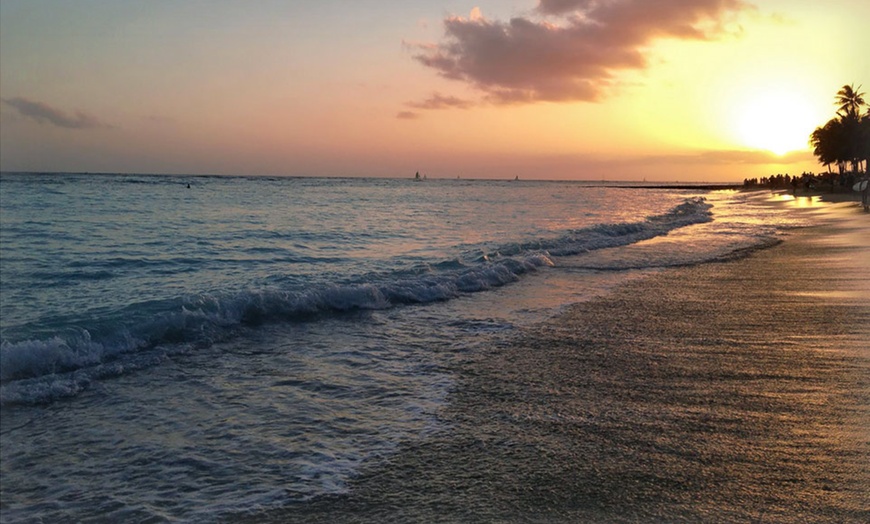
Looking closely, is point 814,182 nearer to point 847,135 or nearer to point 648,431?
point 847,135

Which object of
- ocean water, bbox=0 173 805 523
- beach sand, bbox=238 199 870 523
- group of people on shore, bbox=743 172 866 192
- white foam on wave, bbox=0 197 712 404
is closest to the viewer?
beach sand, bbox=238 199 870 523

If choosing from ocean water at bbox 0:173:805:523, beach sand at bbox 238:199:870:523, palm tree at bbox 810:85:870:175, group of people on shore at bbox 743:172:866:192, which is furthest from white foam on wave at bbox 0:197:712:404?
palm tree at bbox 810:85:870:175

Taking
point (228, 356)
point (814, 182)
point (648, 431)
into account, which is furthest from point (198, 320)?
point (814, 182)

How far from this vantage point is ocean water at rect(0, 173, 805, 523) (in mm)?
4496

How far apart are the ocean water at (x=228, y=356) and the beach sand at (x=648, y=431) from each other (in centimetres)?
55

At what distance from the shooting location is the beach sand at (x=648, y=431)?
12.7 ft

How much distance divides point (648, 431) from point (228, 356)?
5485 millimetres

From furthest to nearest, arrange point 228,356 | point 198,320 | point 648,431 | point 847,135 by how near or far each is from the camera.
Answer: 1. point 847,135
2. point 198,320
3. point 228,356
4. point 648,431

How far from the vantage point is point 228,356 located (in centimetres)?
816

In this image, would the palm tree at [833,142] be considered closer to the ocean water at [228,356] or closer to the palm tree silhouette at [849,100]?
the palm tree silhouette at [849,100]

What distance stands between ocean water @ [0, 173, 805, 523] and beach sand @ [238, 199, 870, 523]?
55 cm

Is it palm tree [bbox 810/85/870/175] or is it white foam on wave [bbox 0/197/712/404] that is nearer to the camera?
white foam on wave [bbox 0/197/712/404]

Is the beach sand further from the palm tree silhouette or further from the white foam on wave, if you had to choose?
the palm tree silhouette

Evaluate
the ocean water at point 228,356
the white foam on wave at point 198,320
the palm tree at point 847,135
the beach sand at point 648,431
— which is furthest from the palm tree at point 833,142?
the beach sand at point 648,431
